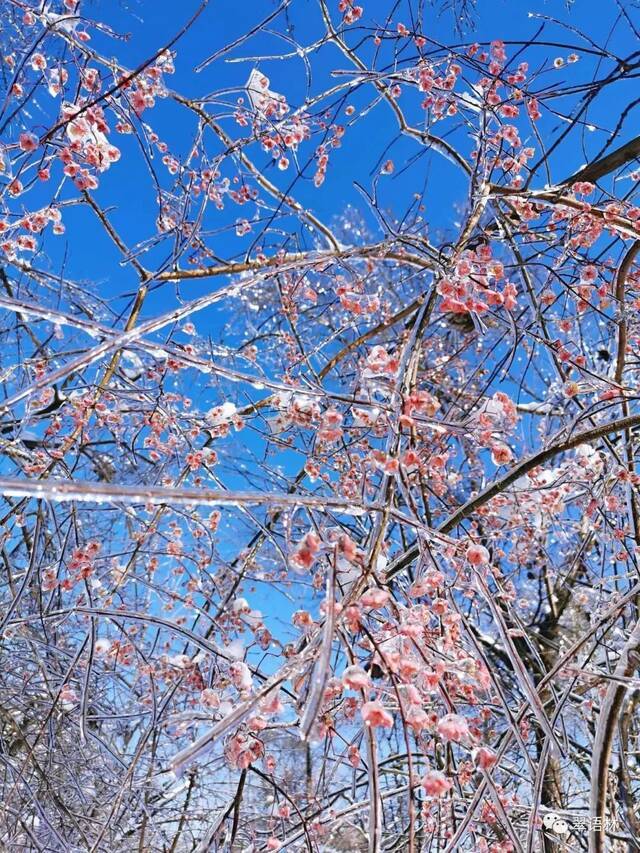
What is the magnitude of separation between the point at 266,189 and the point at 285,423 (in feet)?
4.91

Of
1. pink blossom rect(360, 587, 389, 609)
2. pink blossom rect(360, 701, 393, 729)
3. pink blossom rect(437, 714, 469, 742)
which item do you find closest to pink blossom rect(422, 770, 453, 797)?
pink blossom rect(437, 714, 469, 742)

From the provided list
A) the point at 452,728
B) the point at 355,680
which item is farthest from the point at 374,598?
the point at 452,728

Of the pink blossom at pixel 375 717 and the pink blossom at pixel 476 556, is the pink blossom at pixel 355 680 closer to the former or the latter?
the pink blossom at pixel 375 717

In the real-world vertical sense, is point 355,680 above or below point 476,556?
below

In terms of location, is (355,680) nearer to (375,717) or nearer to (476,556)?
(375,717)

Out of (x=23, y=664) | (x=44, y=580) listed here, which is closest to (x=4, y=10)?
(x=44, y=580)

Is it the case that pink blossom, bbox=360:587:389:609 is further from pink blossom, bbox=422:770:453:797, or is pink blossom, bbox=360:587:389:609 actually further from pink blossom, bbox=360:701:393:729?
pink blossom, bbox=422:770:453:797

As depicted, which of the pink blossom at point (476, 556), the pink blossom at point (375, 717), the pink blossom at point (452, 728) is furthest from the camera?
the pink blossom at point (476, 556)

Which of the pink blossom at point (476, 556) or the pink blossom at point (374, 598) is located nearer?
the pink blossom at point (374, 598)

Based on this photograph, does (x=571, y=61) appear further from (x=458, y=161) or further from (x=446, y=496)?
(x=446, y=496)

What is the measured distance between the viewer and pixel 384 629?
1.35 m

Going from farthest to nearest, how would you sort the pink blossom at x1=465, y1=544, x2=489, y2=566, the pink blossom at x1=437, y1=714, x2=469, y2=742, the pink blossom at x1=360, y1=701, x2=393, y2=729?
the pink blossom at x1=465, y1=544, x2=489, y2=566
the pink blossom at x1=437, y1=714, x2=469, y2=742
the pink blossom at x1=360, y1=701, x2=393, y2=729

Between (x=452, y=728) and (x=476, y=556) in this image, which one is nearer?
(x=452, y=728)

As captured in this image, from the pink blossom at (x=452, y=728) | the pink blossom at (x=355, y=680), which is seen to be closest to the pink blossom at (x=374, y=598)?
the pink blossom at (x=355, y=680)
